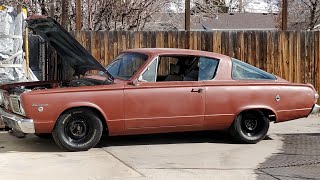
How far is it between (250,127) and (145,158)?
2.23 meters

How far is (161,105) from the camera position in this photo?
8367 mm

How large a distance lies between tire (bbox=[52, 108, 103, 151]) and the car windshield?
0.92 metres

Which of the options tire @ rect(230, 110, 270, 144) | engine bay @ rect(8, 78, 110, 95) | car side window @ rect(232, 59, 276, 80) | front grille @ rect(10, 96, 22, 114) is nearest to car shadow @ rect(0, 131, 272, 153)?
tire @ rect(230, 110, 270, 144)

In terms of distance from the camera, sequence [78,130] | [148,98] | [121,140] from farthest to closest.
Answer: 1. [121,140]
2. [148,98]
3. [78,130]

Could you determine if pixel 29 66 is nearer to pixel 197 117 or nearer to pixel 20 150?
pixel 20 150

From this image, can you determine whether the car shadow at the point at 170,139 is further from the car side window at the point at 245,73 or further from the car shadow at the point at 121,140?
the car side window at the point at 245,73

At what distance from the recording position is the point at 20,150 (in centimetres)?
827

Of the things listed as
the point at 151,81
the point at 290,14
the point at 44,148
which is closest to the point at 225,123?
the point at 151,81

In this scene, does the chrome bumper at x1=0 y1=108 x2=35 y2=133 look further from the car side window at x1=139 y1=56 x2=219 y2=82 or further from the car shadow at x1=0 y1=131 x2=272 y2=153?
the car side window at x1=139 y1=56 x2=219 y2=82

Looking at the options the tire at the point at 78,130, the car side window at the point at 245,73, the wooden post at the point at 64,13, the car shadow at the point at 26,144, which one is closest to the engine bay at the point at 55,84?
the tire at the point at 78,130

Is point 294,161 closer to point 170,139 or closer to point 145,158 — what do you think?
point 145,158

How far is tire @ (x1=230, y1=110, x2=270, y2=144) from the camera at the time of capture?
8914mm

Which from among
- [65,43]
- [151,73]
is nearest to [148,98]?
[151,73]

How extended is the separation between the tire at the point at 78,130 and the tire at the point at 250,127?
2.33 meters
